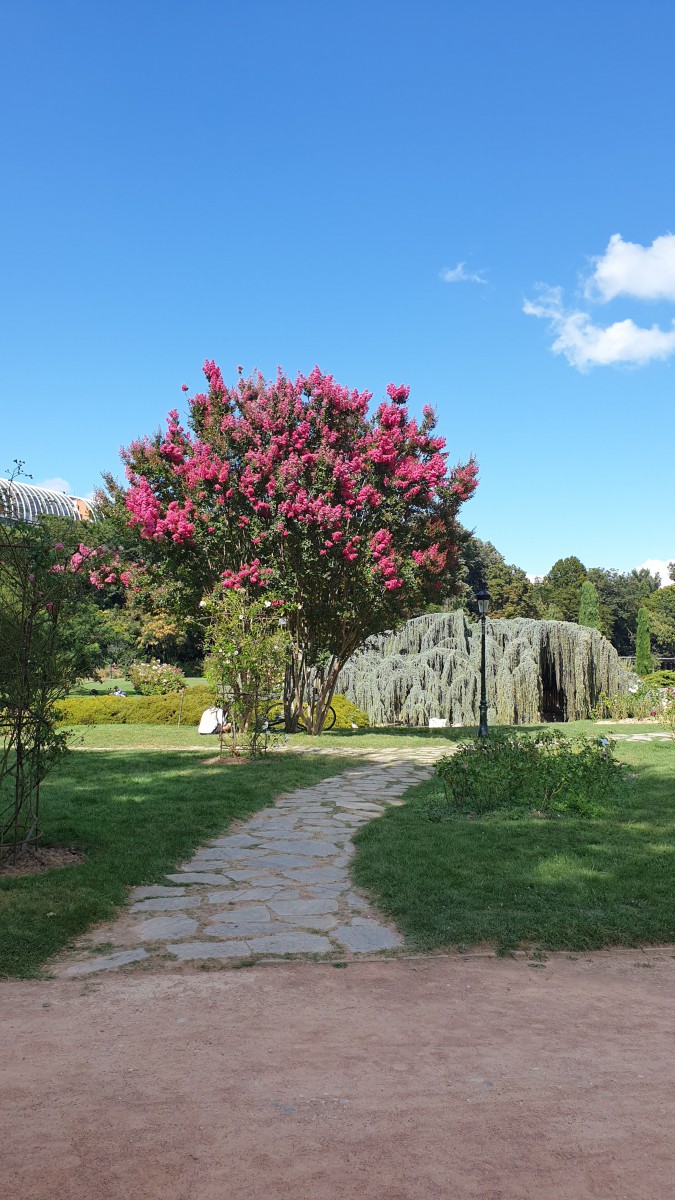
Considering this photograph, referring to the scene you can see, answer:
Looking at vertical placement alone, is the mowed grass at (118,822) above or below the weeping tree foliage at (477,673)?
below

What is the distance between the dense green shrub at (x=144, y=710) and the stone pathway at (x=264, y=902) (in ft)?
36.0

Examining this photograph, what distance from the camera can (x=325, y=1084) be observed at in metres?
2.73

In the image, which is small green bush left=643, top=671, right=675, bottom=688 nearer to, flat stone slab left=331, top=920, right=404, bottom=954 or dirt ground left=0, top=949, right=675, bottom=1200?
flat stone slab left=331, top=920, right=404, bottom=954

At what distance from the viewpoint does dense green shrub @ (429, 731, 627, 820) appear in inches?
290

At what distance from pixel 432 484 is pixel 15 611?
9.71m

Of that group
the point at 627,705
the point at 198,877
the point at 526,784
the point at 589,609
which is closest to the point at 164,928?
the point at 198,877

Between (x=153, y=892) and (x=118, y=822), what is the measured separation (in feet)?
5.51

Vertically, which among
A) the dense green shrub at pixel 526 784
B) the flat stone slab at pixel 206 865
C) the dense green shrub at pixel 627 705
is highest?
the dense green shrub at pixel 627 705

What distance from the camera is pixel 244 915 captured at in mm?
4703

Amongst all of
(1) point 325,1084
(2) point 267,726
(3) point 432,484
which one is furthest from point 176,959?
(3) point 432,484

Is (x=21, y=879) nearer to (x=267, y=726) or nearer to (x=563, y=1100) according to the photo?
(x=563, y=1100)

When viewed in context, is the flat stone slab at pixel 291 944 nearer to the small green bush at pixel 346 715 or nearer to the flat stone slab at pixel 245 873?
the flat stone slab at pixel 245 873

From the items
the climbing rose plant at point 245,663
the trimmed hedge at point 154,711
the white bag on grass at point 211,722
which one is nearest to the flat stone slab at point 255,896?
the climbing rose plant at point 245,663

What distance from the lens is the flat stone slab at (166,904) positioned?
15.9 feet
